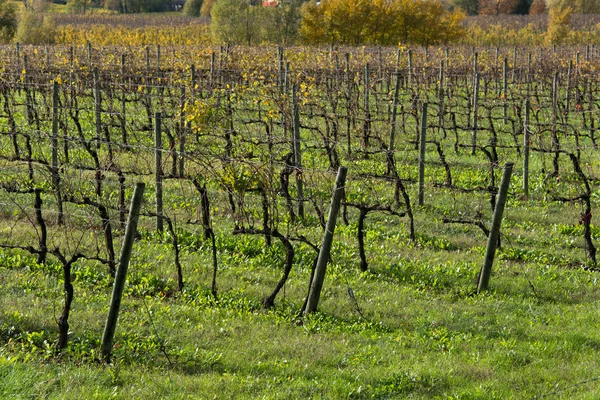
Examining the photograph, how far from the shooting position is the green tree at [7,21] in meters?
42.5

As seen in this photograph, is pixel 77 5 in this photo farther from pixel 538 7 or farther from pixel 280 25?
pixel 280 25

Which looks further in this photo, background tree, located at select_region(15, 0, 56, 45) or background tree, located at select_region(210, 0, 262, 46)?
background tree, located at select_region(210, 0, 262, 46)

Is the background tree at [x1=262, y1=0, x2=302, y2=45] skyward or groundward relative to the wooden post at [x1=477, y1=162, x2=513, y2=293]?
skyward

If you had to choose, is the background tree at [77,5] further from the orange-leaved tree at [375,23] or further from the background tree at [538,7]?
the orange-leaved tree at [375,23]

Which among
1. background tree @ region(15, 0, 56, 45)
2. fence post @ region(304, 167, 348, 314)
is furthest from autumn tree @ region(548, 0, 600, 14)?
fence post @ region(304, 167, 348, 314)

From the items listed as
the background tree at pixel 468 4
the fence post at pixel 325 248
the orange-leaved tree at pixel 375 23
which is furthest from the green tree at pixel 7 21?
the background tree at pixel 468 4

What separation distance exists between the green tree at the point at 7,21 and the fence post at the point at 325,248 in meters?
38.4

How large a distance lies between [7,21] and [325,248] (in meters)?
39.8

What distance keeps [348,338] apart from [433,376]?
111cm

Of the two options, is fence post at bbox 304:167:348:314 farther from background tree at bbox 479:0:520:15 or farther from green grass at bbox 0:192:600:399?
background tree at bbox 479:0:520:15

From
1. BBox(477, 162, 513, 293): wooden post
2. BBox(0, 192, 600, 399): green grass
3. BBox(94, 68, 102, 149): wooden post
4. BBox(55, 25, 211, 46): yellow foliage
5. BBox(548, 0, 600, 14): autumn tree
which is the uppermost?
BBox(548, 0, 600, 14): autumn tree

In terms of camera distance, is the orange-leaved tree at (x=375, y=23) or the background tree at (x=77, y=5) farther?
the background tree at (x=77, y=5)

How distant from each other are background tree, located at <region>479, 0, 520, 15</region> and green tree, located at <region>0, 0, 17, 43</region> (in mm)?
41272

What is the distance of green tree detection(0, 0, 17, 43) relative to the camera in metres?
42.5
